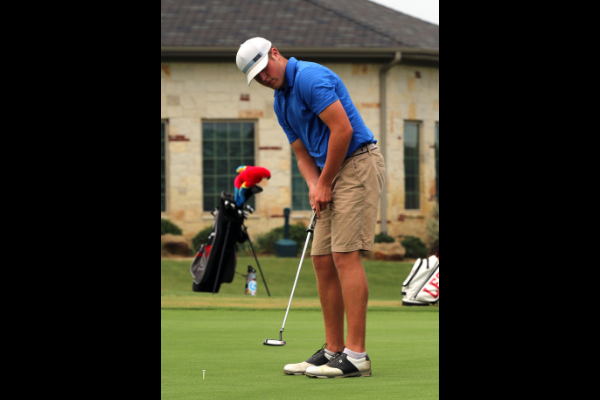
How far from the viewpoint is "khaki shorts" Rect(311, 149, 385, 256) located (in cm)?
415

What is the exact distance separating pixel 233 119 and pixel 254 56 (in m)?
14.7

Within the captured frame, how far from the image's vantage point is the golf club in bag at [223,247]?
476 inches

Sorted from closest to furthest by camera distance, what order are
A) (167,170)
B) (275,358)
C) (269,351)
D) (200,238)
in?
1. (275,358)
2. (269,351)
3. (200,238)
4. (167,170)

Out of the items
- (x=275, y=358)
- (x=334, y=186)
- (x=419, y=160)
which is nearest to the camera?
(x=334, y=186)

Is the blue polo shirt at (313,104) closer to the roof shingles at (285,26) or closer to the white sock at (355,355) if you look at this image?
the white sock at (355,355)

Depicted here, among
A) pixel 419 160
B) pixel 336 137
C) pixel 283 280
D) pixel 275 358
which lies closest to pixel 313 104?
pixel 336 137

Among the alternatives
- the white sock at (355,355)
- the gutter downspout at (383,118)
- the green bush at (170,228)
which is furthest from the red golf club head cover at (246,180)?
the white sock at (355,355)

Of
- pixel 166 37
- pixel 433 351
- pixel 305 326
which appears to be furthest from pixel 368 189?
pixel 166 37

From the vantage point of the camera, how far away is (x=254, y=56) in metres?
4.14

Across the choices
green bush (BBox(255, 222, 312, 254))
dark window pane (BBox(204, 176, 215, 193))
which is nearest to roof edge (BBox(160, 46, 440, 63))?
dark window pane (BBox(204, 176, 215, 193))

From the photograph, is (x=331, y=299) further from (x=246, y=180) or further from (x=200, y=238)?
(x=200, y=238)
